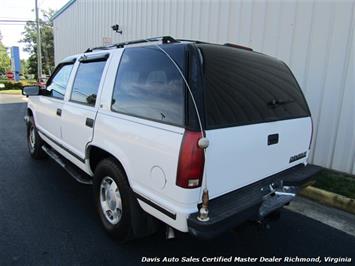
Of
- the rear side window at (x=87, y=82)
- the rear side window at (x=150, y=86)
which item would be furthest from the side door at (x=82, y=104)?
the rear side window at (x=150, y=86)

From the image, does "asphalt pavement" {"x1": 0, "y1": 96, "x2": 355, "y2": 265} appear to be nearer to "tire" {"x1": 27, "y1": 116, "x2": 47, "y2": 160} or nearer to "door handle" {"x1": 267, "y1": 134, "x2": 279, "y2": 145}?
"door handle" {"x1": 267, "y1": 134, "x2": 279, "y2": 145}

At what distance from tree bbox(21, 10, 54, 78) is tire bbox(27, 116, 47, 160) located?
49.3 meters

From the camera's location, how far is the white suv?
7.16ft

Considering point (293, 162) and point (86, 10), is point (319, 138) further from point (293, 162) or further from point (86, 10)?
point (86, 10)

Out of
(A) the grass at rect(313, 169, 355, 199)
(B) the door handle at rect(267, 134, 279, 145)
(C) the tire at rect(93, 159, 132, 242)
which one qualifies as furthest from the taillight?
(A) the grass at rect(313, 169, 355, 199)

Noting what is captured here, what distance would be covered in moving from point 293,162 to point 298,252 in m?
0.88

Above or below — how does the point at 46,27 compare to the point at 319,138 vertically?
above

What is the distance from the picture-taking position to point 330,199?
397 cm

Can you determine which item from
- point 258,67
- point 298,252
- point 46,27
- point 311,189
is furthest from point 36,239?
point 46,27

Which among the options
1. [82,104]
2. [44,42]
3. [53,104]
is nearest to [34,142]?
[53,104]

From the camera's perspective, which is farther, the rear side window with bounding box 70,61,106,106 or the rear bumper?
the rear side window with bounding box 70,61,106,106

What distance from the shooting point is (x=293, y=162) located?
3.15m

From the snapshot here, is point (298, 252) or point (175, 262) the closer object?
point (175, 262)

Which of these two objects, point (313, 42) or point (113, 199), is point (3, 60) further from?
point (113, 199)
